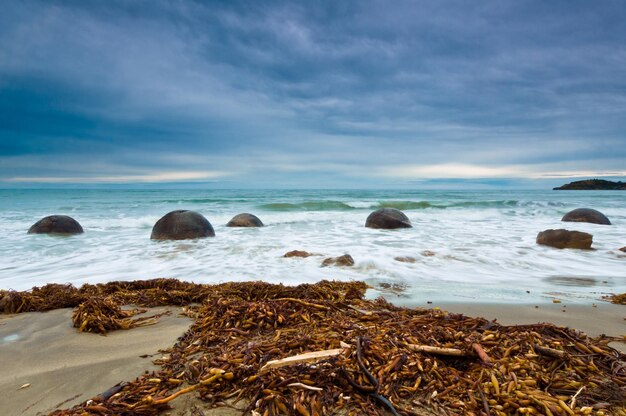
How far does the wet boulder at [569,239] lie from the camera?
8.61 m

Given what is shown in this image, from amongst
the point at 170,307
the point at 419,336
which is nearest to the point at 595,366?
the point at 419,336

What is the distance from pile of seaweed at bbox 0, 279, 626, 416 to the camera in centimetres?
176

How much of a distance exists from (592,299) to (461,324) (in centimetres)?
301

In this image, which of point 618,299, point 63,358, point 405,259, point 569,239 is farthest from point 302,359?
point 569,239

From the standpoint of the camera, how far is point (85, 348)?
9.70ft

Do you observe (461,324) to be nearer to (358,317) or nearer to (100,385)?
(358,317)

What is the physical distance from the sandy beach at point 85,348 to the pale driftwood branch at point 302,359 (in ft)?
1.06

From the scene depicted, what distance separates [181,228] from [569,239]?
1008cm

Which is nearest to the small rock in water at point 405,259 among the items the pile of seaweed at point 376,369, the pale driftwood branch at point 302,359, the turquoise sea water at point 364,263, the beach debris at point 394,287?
the turquoise sea water at point 364,263

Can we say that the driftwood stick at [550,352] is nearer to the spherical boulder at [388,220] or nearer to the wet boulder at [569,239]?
Result: the wet boulder at [569,239]

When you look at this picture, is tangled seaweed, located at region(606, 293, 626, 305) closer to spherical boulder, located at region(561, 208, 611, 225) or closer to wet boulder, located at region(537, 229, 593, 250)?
wet boulder, located at region(537, 229, 593, 250)

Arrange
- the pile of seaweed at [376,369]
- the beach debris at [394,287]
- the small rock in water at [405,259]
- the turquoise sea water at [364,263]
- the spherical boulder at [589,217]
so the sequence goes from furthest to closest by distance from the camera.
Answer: the spherical boulder at [589,217] → the small rock in water at [405,259] → the turquoise sea water at [364,263] → the beach debris at [394,287] → the pile of seaweed at [376,369]

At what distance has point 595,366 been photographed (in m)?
2.12

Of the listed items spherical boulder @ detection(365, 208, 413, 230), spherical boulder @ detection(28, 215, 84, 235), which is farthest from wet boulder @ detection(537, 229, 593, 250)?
spherical boulder @ detection(28, 215, 84, 235)
